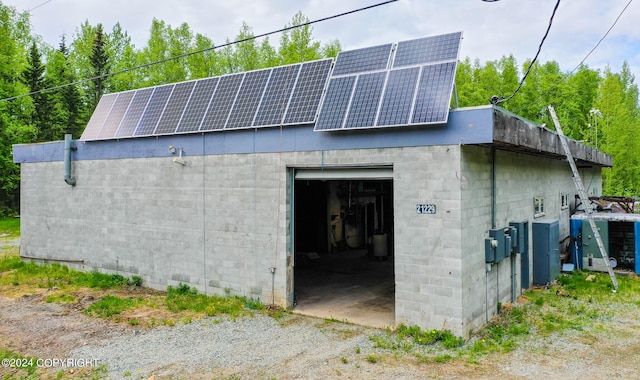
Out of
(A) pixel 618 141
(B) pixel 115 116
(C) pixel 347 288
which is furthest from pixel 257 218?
(A) pixel 618 141

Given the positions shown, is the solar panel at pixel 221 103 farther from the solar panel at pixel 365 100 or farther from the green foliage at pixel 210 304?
the green foliage at pixel 210 304

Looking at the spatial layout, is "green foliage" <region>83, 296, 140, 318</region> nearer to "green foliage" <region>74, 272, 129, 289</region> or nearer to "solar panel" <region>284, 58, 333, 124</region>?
"green foliage" <region>74, 272, 129, 289</region>

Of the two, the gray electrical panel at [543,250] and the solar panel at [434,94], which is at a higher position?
the solar panel at [434,94]

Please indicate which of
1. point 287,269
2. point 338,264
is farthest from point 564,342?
point 338,264

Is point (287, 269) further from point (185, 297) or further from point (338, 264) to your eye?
point (338, 264)

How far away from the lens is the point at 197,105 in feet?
34.6

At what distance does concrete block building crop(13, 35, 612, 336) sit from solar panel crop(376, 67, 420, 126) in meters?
0.04

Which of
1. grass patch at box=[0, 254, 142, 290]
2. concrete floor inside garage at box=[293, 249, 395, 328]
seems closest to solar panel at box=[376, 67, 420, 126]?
concrete floor inside garage at box=[293, 249, 395, 328]

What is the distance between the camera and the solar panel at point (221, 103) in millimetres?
9781

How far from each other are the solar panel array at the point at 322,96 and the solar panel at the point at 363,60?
20mm

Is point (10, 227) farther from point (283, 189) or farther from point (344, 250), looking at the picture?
point (283, 189)

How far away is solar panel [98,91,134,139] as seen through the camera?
11.7 meters

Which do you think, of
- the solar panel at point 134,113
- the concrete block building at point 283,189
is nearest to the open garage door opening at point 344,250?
the concrete block building at point 283,189

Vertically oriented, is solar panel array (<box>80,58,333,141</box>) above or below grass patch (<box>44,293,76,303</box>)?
above
